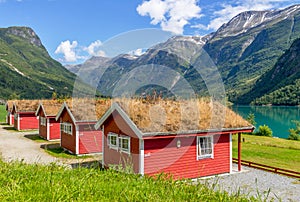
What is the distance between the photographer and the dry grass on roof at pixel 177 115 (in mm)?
12234

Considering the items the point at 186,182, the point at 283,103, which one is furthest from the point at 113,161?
the point at 283,103

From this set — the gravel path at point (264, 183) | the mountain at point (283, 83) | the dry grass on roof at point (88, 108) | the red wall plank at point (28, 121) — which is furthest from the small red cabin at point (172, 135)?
the mountain at point (283, 83)

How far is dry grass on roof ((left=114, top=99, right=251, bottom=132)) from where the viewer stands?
40.1ft

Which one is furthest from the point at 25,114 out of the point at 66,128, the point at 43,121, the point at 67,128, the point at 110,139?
the point at 110,139

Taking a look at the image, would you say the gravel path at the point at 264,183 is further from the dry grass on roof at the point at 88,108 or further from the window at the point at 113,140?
the dry grass on roof at the point at 88,108

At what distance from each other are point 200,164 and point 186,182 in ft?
31.9

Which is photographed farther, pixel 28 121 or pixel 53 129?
pixel 28 121

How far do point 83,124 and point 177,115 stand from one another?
874cm

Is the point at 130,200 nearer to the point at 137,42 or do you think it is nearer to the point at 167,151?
the point at 167,151

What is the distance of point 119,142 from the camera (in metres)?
13.7

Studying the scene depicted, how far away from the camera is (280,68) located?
18750 cm

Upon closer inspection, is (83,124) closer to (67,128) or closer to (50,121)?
(67,128)

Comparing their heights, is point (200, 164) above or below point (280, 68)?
below

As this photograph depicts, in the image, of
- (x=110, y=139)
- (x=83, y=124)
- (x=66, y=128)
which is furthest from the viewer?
(x=66, y=128)
